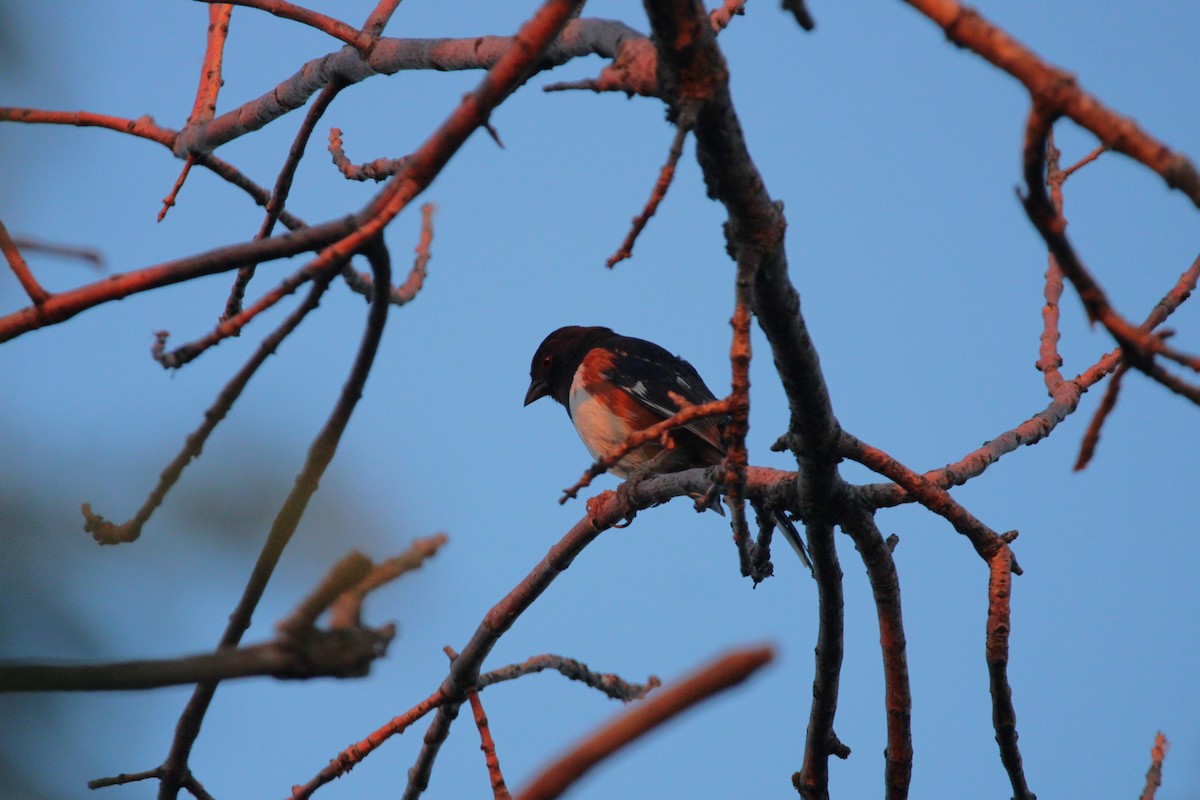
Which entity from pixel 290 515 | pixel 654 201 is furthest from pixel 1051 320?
pixel 290 515

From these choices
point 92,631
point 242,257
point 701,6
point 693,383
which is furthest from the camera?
point 693,383

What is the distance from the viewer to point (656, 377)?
606 centimetres

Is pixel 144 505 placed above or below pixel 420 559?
above

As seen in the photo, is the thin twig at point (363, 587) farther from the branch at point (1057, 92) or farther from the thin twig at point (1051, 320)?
the thin twig at point (1051, 320)

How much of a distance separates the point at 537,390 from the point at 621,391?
43.2 inches

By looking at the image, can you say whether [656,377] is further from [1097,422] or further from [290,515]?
[290,515]

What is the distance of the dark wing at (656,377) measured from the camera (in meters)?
5.85

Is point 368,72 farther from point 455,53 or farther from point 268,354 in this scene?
point 268,354

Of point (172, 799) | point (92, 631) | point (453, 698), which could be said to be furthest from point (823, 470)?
point (92, 631)

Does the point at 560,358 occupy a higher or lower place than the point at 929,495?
higher

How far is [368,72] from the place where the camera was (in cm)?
345

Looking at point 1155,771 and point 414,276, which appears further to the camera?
point 414,276

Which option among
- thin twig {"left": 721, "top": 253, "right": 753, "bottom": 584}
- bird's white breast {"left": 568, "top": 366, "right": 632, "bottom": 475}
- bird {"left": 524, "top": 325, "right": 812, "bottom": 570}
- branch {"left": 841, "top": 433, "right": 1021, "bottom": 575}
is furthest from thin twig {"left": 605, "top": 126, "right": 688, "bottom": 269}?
bird's white breast {"left": 568, "top": 366, "right": 632, "bottom": 475}

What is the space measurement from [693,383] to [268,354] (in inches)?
194
